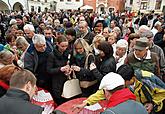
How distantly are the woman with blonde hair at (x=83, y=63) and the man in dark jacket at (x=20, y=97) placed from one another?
1639 mm

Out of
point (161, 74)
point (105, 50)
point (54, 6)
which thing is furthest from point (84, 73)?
point (54, 6)

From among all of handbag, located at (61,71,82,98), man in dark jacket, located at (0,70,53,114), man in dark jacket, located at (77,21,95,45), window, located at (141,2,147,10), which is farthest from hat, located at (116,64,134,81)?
window, located at (141,2,147,10)

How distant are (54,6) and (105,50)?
44.7 m

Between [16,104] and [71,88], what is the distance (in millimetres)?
1990

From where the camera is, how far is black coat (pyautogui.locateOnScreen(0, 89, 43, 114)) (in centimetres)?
185

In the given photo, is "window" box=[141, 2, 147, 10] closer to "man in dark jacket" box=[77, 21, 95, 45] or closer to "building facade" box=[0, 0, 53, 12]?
"building facade" box=[0, 0, 53, 12]

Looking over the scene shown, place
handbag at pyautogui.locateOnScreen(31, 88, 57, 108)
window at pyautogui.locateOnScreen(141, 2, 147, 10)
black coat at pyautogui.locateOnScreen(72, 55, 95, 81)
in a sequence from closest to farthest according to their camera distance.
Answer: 1. handbag at pyautogui.locateOnScreen(31, 88, 57, 108)
2. black coat at pyautogui.locateOnScreen(72, 55, 95, 81)
3. window at pyautogui.locateOnScreen(141, 2, 147, 10)

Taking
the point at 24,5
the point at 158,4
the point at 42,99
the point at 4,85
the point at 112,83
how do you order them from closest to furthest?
the point at 112,83, the point at 4,85, the point at 42,99, the point at 24,5, the point at 158,4

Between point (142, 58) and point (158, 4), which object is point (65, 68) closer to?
point (142, 58)

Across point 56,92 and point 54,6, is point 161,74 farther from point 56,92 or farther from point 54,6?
point 54,6

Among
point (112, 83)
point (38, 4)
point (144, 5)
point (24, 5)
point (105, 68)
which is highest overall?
point (38, 4)

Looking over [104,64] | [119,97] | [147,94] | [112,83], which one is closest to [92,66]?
[104,64]

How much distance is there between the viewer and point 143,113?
2.01 m

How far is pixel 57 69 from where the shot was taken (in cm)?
387
